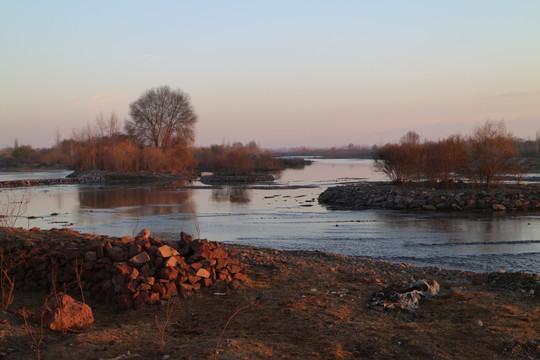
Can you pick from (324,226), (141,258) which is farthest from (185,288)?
(324,226)

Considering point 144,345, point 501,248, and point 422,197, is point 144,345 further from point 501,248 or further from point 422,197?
point 422,197

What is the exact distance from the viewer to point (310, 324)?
6082mm

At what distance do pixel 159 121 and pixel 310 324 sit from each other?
61534 mm

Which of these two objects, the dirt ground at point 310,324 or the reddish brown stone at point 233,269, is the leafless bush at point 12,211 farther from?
the reddish brown stone at point 233,269

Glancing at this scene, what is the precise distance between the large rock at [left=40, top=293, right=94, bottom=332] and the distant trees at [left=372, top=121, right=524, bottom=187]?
2660 centimetres

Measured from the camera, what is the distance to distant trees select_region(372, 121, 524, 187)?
27625mm

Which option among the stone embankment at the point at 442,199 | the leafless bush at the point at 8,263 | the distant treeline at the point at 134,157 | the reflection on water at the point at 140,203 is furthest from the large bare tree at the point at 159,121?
the leafless bush at the point at 8,263

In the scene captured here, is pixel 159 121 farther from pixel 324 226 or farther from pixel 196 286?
pixel 196 286

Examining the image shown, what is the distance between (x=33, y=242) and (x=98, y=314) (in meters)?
3.12

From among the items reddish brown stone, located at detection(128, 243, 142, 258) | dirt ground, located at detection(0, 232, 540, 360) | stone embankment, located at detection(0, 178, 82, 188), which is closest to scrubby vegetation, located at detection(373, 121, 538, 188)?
dirt ground, located at detection(0, 232, 540, 360)

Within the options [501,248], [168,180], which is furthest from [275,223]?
[168,180]

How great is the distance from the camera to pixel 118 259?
295 inches

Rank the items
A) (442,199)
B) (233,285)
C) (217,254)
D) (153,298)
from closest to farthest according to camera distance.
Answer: (153,298) < (233,285) < (217,254) < (442,199)

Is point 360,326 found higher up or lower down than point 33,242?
lower down
